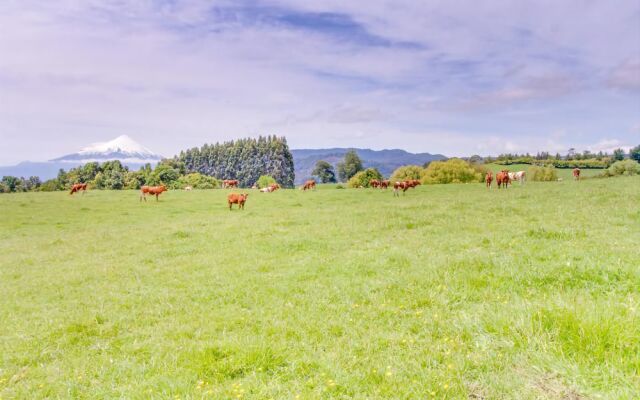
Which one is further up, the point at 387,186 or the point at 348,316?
the point at 387,186

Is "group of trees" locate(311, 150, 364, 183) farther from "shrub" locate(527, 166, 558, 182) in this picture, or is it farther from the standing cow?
the standing cow

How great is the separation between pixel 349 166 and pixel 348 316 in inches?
6169

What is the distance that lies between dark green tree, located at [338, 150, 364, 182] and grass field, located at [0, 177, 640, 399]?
145 metres

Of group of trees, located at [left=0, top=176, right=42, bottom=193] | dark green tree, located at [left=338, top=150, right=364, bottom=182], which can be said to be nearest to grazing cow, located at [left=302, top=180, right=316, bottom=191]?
group of trees, located at [left=0, top=176, right=42, bottom=193]

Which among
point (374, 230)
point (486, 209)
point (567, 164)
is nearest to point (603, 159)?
point (567, 164)

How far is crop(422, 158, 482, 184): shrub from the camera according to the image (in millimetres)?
85812

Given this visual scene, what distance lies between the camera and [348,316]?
28.2 feet

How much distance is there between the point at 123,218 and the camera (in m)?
32.8

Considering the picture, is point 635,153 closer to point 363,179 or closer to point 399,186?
point 363,179

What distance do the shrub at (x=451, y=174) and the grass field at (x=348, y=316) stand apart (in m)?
68.7

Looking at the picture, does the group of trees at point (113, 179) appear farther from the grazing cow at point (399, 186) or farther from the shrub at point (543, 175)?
the shrub at point (543, 175)

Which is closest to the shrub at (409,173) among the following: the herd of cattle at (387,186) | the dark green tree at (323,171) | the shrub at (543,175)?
the shrub at (543,175)

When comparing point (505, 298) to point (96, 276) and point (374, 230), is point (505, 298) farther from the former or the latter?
point (96, 276)

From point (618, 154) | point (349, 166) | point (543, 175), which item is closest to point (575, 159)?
point (618, 154)
